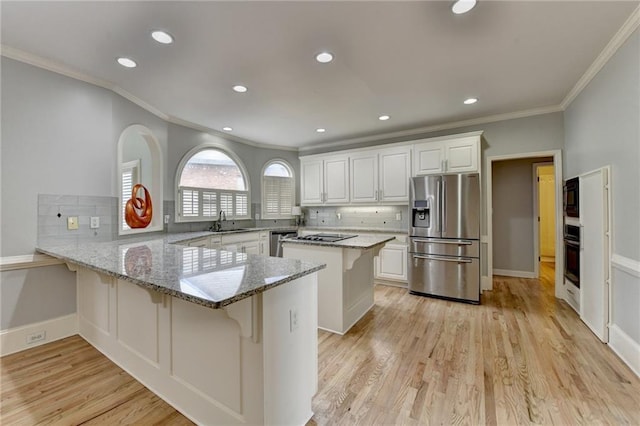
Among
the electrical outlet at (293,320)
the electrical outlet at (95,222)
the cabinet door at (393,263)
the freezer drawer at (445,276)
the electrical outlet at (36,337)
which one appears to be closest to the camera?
the electrical outlet at (293,320)

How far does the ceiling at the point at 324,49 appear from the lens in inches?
73.1

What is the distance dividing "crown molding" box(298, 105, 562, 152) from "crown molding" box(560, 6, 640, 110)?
1.49ft

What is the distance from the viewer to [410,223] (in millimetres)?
3998

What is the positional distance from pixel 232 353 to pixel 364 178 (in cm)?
396

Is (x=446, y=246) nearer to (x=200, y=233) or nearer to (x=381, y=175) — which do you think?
(x=381, y=175)

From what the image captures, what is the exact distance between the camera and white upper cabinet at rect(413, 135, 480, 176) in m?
3.89

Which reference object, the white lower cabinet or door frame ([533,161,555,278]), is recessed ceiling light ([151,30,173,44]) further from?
door frame ([533,161,555,278])

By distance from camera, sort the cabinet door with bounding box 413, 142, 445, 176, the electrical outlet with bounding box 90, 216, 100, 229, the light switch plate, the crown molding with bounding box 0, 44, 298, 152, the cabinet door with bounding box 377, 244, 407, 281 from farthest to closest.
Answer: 1. the cabinet door with bounding box 377, 244, 407, 281
2. the cabinet door with bounding box 413, 142, 445, 176
3. the electrical outlet with bounding box 90, 216, 100, 229
4. the light switch plate
5. the crown molding with bounding box 0, 44, 298, 152

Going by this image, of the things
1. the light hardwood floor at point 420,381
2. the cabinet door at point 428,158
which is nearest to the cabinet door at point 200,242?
the light hardwood floor at point 420,381

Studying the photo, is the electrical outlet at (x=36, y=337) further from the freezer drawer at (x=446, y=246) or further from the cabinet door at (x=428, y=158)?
the cabinet door at (x=428, y=158)

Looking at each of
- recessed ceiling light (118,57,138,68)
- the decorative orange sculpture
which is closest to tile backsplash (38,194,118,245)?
the decorative orange sculpture

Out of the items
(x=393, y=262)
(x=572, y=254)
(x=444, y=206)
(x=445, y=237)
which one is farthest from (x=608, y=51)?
(x=393, y=262)

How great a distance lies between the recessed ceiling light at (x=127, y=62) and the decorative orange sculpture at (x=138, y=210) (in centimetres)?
147

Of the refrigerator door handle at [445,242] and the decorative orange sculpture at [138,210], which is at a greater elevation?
the decorative orange sculpture at [138,210]
